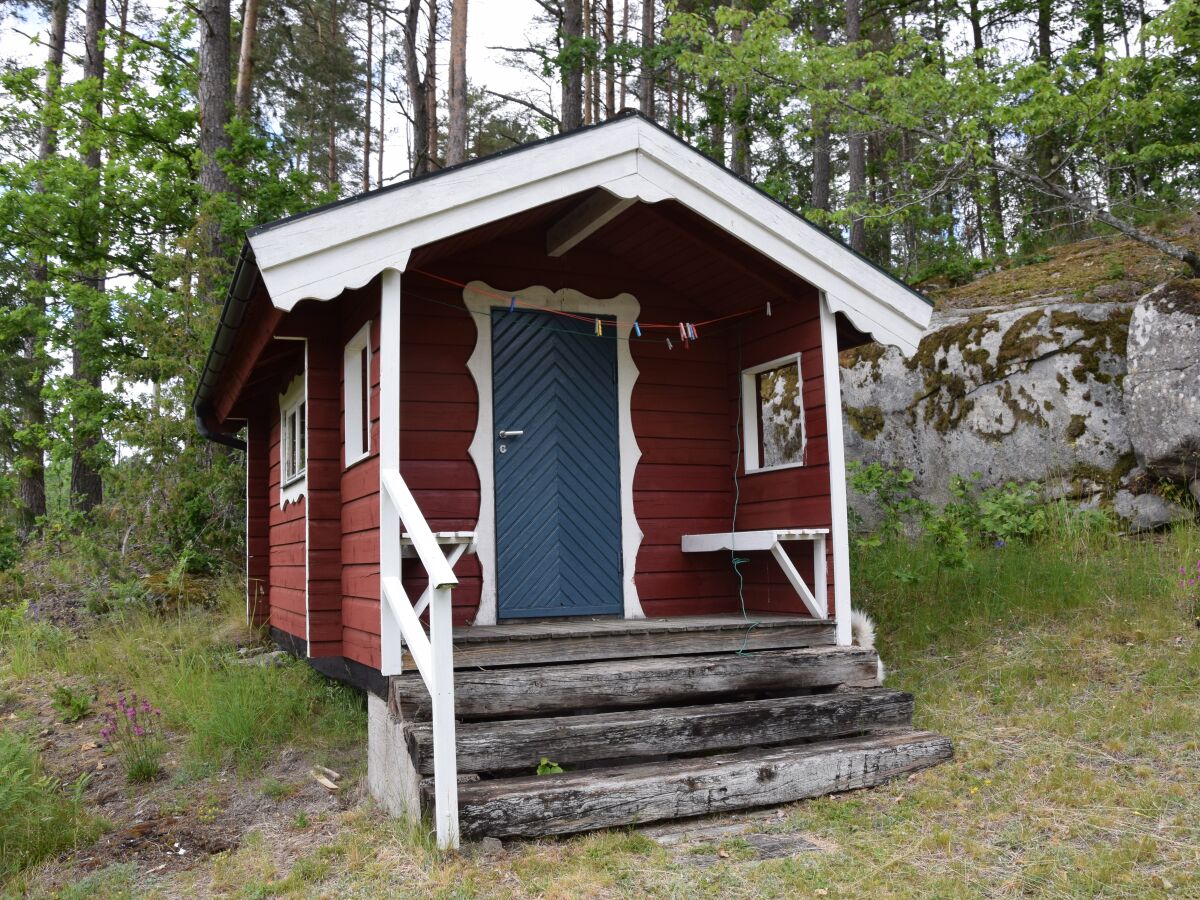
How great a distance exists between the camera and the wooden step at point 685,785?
381 cm

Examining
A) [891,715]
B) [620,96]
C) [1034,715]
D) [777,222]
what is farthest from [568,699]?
[620,96]

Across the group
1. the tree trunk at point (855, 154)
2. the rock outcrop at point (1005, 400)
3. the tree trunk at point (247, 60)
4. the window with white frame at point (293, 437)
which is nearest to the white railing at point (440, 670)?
the window with white frame at point (293, 437)

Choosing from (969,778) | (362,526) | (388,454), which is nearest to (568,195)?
(388,454)

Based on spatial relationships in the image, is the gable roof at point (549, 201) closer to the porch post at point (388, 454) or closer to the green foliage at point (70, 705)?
the porch post at point (388, 454)

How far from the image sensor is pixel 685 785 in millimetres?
4125

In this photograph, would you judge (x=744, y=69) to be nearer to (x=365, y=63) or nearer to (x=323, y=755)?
(x=323, y=755)

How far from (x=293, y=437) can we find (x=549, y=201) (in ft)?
10.2

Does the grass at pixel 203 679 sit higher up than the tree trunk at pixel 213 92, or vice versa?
the tree trunk at pixel 213 92

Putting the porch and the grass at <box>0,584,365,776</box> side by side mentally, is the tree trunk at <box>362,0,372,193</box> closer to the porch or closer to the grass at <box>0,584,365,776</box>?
the grass at <box>0,584,365,776</box>

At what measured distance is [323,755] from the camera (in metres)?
5.41

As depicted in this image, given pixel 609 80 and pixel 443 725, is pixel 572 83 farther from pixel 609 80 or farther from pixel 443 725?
pixel 443 725

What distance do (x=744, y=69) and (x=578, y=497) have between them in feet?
22.4

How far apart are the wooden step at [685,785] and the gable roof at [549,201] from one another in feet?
7.91

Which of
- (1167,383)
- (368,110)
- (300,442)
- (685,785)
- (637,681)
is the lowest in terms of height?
(685,785)
